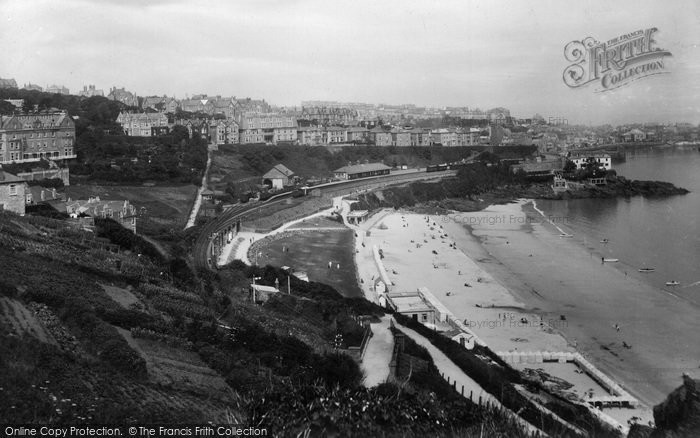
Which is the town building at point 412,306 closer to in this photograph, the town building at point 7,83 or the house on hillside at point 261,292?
the house on hillside at point 261,292

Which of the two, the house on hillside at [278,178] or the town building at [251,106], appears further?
the town building at [251,106]

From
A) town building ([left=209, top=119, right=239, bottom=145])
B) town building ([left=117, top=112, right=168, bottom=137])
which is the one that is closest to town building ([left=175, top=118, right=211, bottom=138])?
town building ([left=209, top=119, right=239, bottom=145])

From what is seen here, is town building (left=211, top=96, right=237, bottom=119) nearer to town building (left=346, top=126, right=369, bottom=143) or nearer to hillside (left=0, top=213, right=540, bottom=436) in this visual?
town building (left=346, top=126, right=369, bottom=143)

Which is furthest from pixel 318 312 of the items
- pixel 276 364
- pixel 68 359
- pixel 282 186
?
pixel 282 186

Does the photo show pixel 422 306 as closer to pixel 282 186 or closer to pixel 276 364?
pixel 276 364

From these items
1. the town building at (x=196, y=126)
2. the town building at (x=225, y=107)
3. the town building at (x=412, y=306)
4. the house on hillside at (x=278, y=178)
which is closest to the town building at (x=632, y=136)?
the house on hillside at (x=278, y=178)

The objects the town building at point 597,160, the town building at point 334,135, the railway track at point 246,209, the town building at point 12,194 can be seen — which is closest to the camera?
the town building at point 12,194

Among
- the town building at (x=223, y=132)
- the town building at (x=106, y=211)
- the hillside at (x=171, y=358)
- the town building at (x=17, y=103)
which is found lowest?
the hillside at (x=171, y=358)
